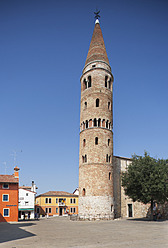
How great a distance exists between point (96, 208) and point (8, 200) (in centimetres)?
1444

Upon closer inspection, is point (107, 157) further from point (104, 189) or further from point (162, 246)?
point (162, 246)

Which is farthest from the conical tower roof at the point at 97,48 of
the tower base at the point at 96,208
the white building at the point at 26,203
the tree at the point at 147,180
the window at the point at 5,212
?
the white building at the point at 26,203

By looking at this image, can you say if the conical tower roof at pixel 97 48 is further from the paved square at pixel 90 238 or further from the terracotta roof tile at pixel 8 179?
the paved square at pixel 90 238

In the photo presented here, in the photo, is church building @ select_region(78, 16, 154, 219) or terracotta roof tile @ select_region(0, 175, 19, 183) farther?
terracotta roof tile @ select_region(0, 175, 19, 183)

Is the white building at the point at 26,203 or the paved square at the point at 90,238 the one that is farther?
the white building at the point at 26,203

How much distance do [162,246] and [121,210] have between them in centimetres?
3018

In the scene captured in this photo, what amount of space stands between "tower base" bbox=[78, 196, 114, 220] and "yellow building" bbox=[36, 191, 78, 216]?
25.9 meters

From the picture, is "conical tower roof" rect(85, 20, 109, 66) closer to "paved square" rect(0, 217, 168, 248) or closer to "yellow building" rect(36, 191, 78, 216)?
"paved square" rect(0, 217, 168, 248)

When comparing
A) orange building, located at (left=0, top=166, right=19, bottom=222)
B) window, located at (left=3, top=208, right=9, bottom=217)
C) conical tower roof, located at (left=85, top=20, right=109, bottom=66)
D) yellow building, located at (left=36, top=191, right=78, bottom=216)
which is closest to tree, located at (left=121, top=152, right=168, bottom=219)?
orange building, located at (left=0, top=166, right=19, bottom=222)

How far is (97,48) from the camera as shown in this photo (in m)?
45.7

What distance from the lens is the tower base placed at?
34.8 m

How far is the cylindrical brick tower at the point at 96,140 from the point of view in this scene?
1405 inches

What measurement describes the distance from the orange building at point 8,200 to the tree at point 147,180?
1830 centimetres

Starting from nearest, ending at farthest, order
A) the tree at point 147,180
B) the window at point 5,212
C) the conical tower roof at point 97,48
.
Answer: the tree at point 147,180 < the window at point 5,212 < the conical tower roof at point 97,48
